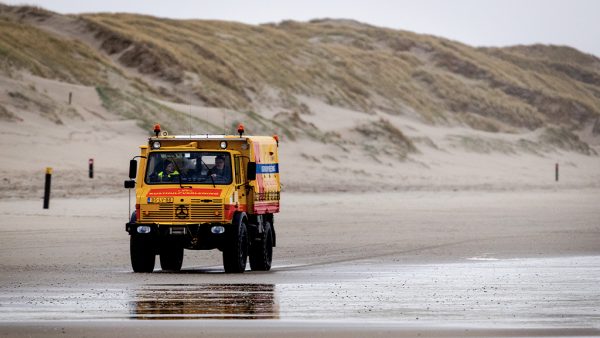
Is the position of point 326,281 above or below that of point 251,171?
below

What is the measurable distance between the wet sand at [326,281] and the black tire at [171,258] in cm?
45

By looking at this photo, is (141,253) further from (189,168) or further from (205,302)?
(205,302)

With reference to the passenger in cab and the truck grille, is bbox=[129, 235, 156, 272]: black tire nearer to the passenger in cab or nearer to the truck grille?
the truck grille

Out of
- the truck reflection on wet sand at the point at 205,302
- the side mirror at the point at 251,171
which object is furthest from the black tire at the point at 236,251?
the truck reflection on wet sand at the point at 205,302

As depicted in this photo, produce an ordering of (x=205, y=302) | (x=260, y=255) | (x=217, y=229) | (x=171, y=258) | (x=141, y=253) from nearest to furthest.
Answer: (x=205, y=302) < (x=217, y=229) < (x=141, y=253) < (x=260, y=255) < (x=171, y=258)

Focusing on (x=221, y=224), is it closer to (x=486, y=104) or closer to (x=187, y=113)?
(x=187, y=113)

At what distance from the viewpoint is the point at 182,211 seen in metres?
20.5

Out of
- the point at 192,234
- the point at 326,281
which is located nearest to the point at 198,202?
the point at 192,234

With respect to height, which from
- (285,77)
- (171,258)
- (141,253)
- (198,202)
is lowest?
(171,258)

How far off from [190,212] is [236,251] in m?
0.89

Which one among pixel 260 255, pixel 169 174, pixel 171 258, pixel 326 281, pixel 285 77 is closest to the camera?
pixel 326 281

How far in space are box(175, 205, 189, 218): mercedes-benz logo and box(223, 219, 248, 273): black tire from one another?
28.3 inches

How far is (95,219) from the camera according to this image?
3294 cm

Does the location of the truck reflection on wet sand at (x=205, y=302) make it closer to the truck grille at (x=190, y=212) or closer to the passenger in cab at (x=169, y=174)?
the truck grille at (x=190, y=212)
